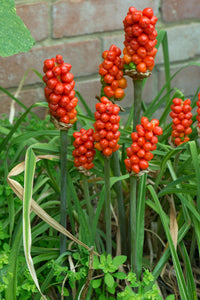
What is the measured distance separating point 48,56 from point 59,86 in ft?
2.23

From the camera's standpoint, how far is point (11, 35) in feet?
2.25

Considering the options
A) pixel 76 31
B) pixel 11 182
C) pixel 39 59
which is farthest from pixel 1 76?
pixel 11 182

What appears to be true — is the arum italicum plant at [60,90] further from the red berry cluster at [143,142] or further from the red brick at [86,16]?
the red brick at [86,16]

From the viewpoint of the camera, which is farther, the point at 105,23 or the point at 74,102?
the point at 105,23

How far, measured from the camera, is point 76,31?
134cm

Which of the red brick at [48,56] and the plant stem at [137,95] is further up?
the red brick at [48,56]

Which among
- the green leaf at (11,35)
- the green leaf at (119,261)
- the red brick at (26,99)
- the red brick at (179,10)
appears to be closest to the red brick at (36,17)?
the red brick at (26,99)

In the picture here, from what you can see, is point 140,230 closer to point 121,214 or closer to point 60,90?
point 121,214

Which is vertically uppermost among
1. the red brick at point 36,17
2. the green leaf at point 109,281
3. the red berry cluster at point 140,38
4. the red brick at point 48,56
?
the red brick at point 36,17

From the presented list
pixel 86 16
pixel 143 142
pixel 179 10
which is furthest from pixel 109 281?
pixel 179 10

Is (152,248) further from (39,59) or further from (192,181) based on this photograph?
(39,59)

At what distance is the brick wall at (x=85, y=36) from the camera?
130 cm

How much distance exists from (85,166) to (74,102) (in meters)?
0.11

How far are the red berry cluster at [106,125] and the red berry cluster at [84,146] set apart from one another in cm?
2
